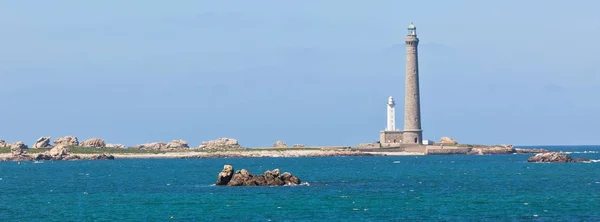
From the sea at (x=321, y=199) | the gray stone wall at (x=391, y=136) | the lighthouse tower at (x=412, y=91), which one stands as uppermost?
the lighthouse tower at (x=412, y=91)

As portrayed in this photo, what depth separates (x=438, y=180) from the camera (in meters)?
96.5

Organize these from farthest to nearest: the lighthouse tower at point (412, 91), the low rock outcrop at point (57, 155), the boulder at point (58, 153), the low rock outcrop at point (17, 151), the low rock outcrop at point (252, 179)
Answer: the low rock outcrop at point (17, 151), the boulder at point (58, 153), the low rock outcrop at point (57, 155), the lighthouse tower at point (412, 91), the low rock outcrop at point (252, 179)

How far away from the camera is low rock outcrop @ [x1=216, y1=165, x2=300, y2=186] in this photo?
85125mm

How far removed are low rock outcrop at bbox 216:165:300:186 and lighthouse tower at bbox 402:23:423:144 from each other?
82.6 meters

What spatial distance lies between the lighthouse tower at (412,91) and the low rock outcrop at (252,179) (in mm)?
82552

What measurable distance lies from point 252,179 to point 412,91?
3345 inches

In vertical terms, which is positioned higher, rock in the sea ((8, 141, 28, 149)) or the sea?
rock in the sea ((8, 141, 28, 149))

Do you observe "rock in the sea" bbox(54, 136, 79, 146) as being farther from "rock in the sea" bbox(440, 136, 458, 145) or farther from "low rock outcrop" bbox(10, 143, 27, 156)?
"rock in the sea" bbox(440, 136, 458, 145)

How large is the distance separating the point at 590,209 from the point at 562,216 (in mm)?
4294

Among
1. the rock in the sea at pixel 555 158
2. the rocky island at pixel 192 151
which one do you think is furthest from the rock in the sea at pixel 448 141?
the rock in the sea at pixel 555 158

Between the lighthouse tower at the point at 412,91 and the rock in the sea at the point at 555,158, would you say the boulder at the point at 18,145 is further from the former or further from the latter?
the rock in the sea at the point at 555,158

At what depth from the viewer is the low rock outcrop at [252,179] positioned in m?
85.1

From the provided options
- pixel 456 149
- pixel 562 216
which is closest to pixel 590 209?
pixel 562 216

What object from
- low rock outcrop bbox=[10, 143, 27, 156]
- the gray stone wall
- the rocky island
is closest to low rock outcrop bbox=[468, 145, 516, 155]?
the rocky island
